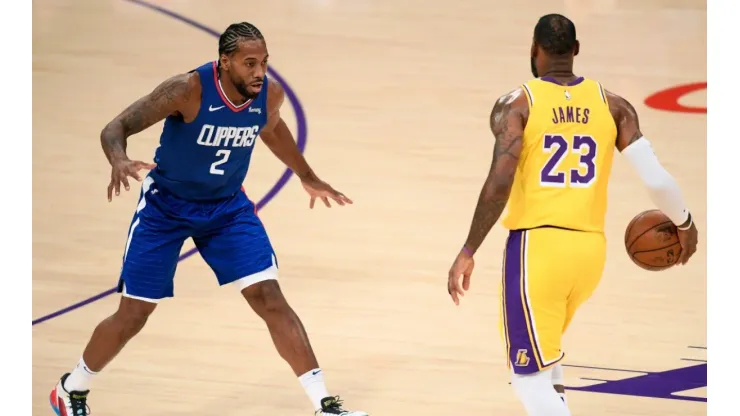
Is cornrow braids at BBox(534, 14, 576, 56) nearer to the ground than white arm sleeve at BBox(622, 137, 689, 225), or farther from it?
farther from it

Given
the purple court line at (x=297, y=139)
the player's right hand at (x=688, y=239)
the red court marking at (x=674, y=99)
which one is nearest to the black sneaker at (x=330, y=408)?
the player's right hand at (x=688, y=239)

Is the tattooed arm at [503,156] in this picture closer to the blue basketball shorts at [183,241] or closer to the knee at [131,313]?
the blue basketball shorts at [183,241]

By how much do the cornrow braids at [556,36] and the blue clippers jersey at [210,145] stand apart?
1513 mm

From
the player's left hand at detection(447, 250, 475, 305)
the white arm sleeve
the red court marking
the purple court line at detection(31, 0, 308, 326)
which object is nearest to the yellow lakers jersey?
the white arm sleeve

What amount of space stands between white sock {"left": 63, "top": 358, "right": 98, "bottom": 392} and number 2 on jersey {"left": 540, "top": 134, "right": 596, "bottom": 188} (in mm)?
2546

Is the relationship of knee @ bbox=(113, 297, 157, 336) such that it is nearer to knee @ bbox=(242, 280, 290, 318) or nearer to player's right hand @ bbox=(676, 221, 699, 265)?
knee @ bbox=(242, 280, 290, 318)

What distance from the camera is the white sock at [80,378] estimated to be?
5.91 metres

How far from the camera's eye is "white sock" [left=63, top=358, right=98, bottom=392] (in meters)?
5.91

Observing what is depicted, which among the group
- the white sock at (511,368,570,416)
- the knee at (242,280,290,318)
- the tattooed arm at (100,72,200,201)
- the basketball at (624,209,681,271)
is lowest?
the white sock at (511,368,570,416)

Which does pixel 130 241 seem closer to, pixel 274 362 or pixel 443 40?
pixel 274 362

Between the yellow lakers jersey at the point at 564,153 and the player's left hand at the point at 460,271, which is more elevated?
the yellow lakers jersey at the point at 564,153

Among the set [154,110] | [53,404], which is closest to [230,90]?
[154,110]

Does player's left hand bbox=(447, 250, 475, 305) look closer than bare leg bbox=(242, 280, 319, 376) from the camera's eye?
Yes

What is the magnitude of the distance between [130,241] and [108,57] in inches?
220
